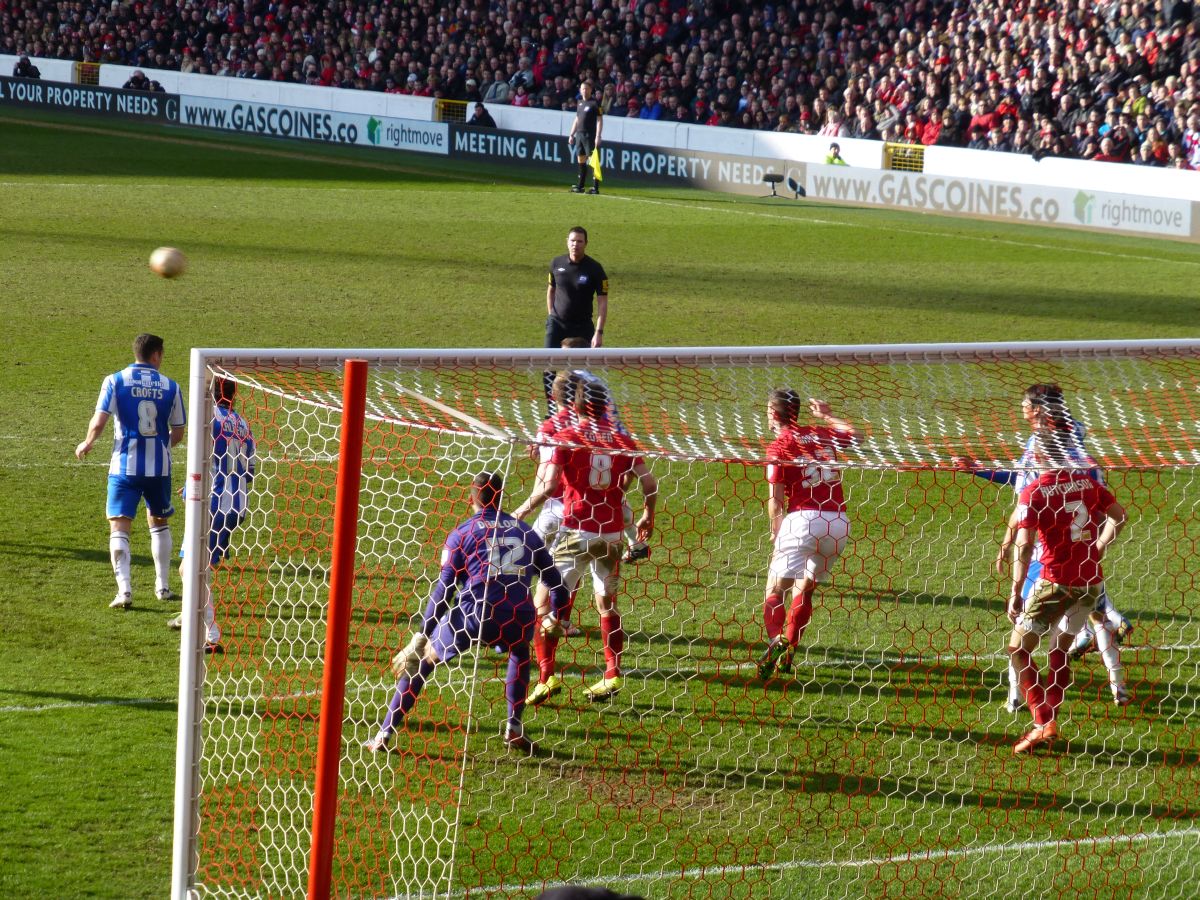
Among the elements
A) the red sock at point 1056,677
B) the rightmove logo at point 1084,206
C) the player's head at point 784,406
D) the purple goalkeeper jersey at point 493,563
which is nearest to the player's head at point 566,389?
the purple goalkeeper jersey at point 493,563

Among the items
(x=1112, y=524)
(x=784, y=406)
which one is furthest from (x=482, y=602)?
(x=1112, y=524)

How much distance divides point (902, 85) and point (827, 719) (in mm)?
28470

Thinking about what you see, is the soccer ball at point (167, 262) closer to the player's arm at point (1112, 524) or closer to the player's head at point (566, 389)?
the player's head at point (566, 389)

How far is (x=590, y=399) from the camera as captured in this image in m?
7.81

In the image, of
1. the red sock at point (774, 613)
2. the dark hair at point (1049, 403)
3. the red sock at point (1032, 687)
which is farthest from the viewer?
the red sock at point (774, 613)

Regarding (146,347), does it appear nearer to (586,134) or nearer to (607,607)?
(607,607)

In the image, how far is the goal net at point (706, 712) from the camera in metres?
6.33

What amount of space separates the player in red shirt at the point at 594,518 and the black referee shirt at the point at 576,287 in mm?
4835

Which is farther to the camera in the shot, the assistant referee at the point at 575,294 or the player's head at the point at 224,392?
the assistant referee at the point at 575,294

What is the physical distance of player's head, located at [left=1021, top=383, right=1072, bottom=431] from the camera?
7.38 metres

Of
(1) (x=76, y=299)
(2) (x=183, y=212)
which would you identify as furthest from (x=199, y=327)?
(2) (x=183, y=212)

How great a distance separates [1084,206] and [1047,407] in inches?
872

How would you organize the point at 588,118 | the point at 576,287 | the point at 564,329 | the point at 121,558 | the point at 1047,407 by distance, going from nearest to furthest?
the point at 1047,407, the point at 121,558, the point at 576,287, the point at 564,329, the point at 588,118

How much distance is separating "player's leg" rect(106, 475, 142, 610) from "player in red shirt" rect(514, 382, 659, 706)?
2452mm
